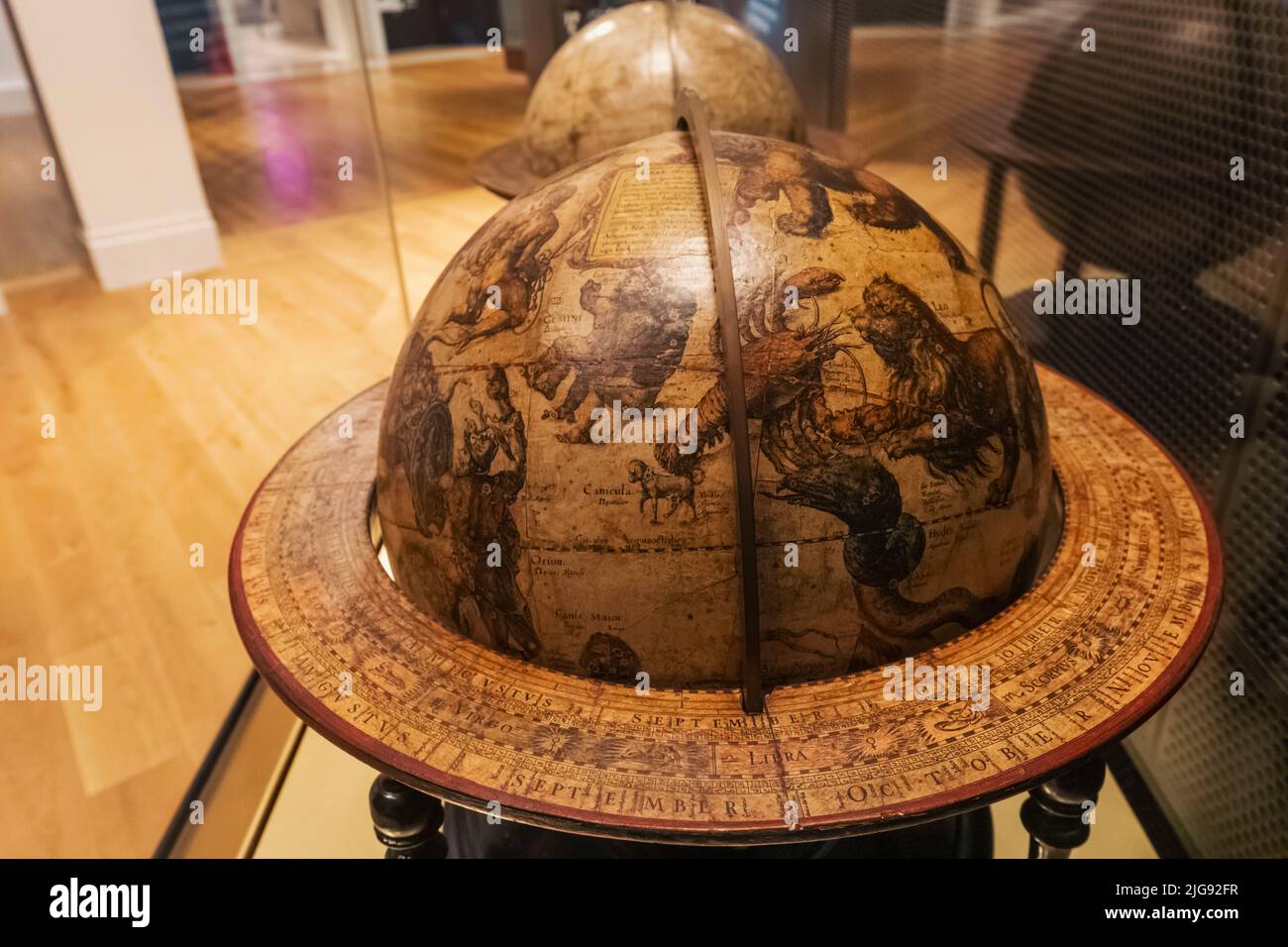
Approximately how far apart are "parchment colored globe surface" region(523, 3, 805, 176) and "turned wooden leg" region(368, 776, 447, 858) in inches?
116

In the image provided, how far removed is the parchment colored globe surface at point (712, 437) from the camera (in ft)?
4.92

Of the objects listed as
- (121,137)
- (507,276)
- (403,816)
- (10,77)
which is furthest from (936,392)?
(121,137)

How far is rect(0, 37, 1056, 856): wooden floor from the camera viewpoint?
111 inches

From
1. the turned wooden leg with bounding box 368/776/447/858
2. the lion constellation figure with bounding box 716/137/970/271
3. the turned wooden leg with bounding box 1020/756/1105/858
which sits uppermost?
the lion constellation figure with bounding box 716/137/970/271

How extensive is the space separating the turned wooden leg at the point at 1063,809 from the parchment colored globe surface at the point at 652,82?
9.61 ft

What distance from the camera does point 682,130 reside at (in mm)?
1932

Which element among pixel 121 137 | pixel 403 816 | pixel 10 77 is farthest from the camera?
pixel 121 137

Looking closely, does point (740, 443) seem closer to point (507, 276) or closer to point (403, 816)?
point (507, 276)

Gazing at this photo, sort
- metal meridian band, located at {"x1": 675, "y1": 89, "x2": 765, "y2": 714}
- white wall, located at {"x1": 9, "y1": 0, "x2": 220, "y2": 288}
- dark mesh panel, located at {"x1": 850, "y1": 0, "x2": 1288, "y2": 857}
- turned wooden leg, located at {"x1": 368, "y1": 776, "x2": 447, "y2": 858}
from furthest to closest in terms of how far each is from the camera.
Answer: white wall, located at {"x1": 9, "y1": 0, "x2": 220, "y2": 288} → dark mesh panel, located at {"x1": 850, "y1": 0, "x2": 1288, "y2": 857} → turned wooden leg, located at {"x1": 368, "y1": 776, "x2": 447, "y2": 858} → metal meridian band, located at {"x1": 675, "y1": 89, "x2": 765, "y2": 714}

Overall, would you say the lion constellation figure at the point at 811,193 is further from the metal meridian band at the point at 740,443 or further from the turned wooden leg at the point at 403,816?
the turned wooden leg at the point at 403,816

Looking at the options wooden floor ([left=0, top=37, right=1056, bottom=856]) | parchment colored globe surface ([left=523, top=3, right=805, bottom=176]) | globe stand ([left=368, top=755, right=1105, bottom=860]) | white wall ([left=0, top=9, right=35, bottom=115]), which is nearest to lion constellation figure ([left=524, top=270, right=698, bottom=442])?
globe stand ([left=368, top=755, right=1105, bottom=860])

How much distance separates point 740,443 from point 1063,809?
1.21m

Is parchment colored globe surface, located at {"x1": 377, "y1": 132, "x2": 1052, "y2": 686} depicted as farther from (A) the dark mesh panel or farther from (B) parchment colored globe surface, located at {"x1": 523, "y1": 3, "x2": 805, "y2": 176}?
(B) parchment colored globe surface, located at {"x1": 523, "y1": 3, "x2": 805, "y2": 176}

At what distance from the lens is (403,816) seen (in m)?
1.85
